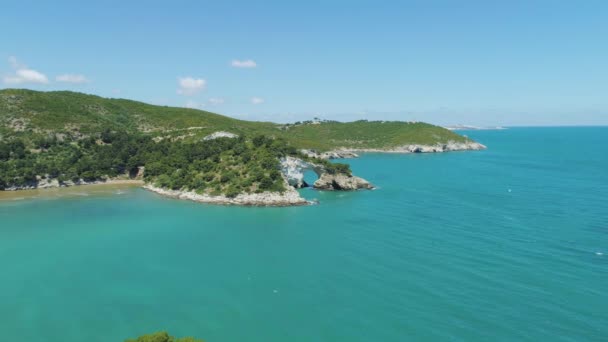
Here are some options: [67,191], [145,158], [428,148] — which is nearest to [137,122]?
[145,158]

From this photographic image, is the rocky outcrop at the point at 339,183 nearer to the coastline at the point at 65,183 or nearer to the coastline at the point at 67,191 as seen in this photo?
the coastline at the point at 65,183

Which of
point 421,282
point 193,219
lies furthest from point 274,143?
point 421,282

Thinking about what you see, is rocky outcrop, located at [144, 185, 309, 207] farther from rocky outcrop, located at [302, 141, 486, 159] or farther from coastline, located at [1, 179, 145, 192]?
rocky outcrop, located at [302, 141, 486, 159]

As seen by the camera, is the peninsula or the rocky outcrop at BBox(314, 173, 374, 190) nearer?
the peninsula

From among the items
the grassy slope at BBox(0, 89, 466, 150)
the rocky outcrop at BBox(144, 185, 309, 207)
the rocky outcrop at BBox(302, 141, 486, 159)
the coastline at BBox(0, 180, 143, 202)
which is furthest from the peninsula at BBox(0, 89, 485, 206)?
the rocky outcrop at BBox(302, 141, 486, 159)

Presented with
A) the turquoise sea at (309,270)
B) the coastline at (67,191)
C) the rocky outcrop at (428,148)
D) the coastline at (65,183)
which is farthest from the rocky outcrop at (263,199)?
the rocky outcrop at (428,148)

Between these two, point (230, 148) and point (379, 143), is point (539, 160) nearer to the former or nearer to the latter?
point (379, 143)
